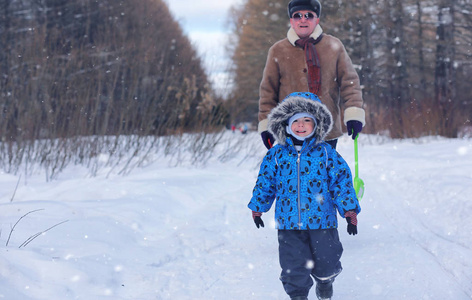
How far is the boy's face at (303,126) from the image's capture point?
2902mm

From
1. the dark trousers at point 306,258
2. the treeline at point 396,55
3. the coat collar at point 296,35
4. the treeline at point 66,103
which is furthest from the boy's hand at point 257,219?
the treeline at point 396,55

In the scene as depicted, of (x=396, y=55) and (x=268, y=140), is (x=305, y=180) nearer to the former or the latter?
(x=268, y=140)

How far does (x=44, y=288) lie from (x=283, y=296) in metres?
1.50

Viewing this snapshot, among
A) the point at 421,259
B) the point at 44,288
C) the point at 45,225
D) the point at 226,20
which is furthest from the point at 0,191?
the point at 226,20

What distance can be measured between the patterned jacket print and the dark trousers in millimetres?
80

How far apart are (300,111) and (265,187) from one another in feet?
1.72

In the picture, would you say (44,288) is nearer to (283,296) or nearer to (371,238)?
(283,296)

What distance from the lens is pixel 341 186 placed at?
284 cm

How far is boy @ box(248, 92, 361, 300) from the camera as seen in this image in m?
2.84

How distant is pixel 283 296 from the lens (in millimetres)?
3084

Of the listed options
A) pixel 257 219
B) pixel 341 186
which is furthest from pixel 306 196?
Answer: pixel 257 219

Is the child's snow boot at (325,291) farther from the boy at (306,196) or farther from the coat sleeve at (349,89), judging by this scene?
the coat sleeve at (349,89)

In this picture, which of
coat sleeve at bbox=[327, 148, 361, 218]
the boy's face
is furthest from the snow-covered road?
the boy's face

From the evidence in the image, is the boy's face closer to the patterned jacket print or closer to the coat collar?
the patterned jacket print
